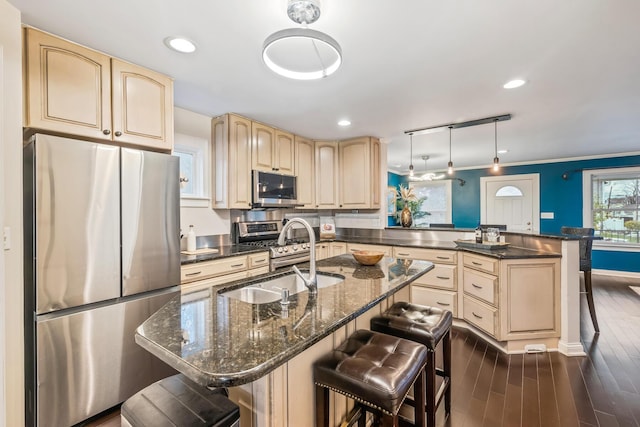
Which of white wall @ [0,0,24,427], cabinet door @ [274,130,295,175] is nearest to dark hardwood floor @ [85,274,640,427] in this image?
white wall @ [0,0,24,427]

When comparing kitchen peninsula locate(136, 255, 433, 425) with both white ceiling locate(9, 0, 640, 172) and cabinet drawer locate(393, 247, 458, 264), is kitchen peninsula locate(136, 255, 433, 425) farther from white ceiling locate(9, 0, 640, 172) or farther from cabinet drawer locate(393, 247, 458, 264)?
cabinet drawer locate(393, 247, 458, 264)

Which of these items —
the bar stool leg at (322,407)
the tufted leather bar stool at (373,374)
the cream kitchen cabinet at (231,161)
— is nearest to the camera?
the tufted leather bar stool at (373,374)

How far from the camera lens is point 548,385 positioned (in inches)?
83.2

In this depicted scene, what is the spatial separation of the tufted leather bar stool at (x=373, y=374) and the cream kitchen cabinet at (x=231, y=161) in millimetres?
2238

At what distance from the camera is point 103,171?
71.1 inches

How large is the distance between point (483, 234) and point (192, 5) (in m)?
3.43

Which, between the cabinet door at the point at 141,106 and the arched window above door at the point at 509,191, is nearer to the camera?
the cabinet door at the point at 141,106

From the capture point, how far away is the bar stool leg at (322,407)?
1.24 meters

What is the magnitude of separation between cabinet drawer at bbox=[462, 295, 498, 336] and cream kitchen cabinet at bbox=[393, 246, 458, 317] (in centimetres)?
13

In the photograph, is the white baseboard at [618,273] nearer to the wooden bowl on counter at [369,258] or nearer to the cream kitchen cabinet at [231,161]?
the wooden bowl on counter at [369,258]

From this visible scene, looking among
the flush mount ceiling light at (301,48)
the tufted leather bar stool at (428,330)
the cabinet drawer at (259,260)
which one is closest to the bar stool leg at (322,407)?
the tufted leather bar stool at (428,330)

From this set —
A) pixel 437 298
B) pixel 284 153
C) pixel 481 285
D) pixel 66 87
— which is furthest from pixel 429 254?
pixel 66 87

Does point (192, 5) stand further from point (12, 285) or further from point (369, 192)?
point (369, 192)

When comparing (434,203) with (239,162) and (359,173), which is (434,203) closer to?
(359,173)
